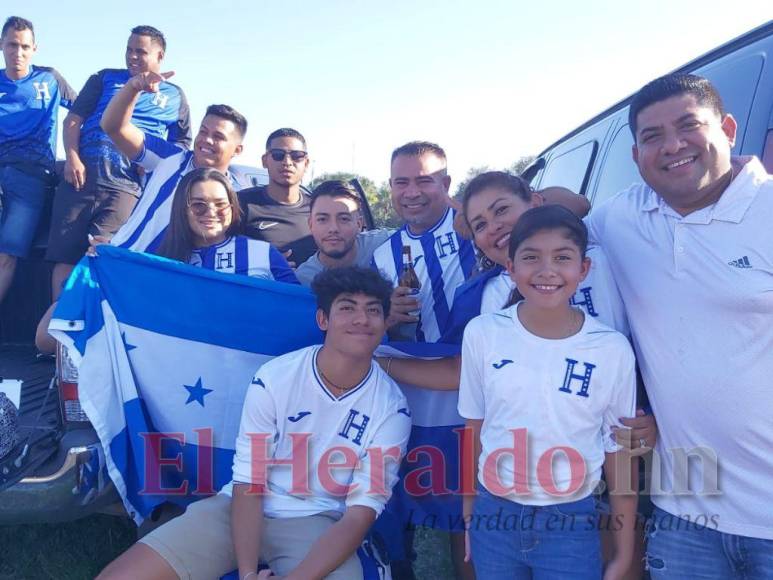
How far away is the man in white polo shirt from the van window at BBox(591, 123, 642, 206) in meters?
1.26

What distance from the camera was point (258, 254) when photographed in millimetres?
3398

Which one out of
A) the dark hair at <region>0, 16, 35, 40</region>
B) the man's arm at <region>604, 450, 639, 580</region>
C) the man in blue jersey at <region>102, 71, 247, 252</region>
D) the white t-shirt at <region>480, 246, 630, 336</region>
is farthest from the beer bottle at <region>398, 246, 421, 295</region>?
the dark hair at <region>0, 16, 35, 40</region>

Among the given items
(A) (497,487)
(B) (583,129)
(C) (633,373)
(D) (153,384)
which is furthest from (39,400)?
(B) (583,129)

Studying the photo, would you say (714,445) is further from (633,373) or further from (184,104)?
(184,104)

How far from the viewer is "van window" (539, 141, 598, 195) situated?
4.86m

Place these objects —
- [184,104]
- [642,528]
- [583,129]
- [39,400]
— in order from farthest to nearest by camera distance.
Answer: [583,129] < [184,104] < [39,400] < [642,528]

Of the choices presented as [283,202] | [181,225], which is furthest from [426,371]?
[283,202]

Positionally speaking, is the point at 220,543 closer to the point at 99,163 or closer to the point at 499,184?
the point at 499,184

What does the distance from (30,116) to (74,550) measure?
3.23 meters

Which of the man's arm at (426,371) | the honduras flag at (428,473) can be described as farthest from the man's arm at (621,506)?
the honduras flag at (428,473)

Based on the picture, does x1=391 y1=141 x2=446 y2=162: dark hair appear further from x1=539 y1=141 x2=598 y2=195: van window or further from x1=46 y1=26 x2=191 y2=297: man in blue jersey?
x1=46 y1=26 x2=191 y2=297: man in blue jersey

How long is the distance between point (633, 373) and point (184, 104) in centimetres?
420

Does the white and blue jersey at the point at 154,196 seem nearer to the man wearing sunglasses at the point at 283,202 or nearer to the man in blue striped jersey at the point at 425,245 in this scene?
the man wearing sunglasses at the point at 283,202

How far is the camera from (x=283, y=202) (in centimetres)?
430
